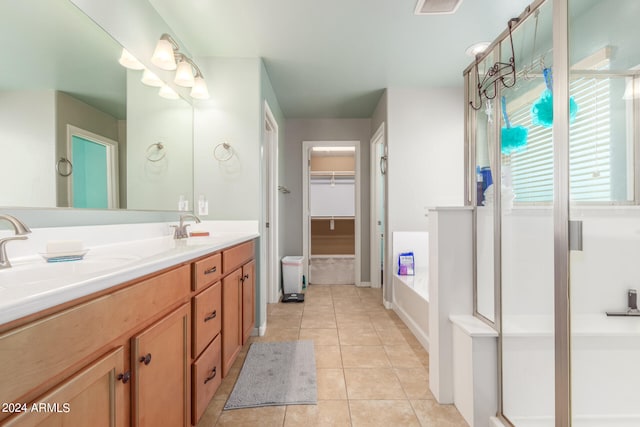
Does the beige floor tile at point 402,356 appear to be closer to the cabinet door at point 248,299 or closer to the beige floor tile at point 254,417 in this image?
the beige floor tile at point 254,417

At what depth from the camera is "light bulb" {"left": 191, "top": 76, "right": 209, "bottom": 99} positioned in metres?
2.40

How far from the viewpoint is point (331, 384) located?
181cm

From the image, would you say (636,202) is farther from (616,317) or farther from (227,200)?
(227,200)

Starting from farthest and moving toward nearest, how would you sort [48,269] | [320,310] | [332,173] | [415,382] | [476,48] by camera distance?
[332,173] → [320,310] → [476,48] → [415,382] → [48,269]

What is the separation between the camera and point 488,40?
241 centimetres

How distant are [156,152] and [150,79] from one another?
18.6 inches

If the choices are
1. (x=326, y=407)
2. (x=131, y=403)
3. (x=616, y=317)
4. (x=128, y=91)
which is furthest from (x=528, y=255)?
(x=128, y=91)

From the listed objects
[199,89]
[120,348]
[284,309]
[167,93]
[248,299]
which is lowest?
[284,309]

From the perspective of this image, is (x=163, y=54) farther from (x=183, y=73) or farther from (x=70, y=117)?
(x=70, y=117)

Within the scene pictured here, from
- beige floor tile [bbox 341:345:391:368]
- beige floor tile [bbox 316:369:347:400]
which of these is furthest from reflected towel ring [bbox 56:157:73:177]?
beige floor tile [bbox 341:345:391:368]

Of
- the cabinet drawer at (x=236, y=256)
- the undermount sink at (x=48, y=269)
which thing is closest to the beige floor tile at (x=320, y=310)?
the cabinet drawer at (x=236, y=256)

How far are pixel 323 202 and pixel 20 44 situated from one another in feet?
19.8

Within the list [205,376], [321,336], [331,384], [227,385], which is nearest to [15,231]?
[205,376]

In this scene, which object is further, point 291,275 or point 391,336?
point 291,275
